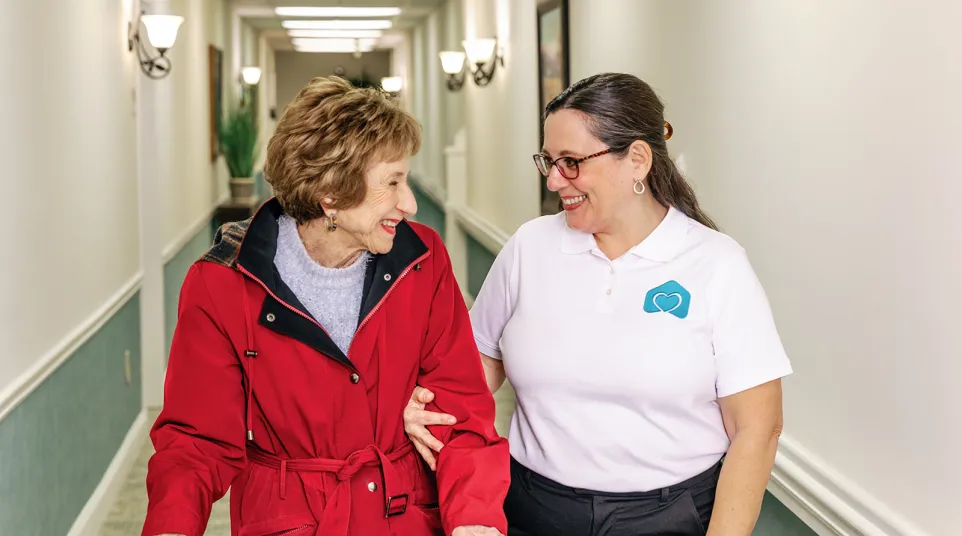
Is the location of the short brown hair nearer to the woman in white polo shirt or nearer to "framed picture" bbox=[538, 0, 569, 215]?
the woman in white polo shirt

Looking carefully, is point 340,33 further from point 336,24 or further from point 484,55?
point 484,55

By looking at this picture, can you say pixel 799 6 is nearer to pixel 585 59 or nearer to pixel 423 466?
pixel 423 466

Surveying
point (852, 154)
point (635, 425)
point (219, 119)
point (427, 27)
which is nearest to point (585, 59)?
point (852, 154)

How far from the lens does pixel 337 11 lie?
44.5 feet

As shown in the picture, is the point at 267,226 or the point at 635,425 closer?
the point at 267,226

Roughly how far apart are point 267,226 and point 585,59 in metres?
3.56

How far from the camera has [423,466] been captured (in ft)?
6.50

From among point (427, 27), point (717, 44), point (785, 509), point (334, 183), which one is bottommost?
point (785, 509)

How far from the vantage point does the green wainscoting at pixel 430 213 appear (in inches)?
524

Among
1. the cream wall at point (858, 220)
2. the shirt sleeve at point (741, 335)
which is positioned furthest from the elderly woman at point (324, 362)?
the cream wall at point (858, 220)

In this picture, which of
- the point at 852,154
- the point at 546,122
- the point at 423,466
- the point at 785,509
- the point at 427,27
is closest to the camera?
the point at 423,466

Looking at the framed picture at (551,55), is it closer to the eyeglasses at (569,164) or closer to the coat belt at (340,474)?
the eyeglasses at (569,164)

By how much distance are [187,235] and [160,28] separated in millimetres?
2238

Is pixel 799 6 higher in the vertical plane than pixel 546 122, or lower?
higher
